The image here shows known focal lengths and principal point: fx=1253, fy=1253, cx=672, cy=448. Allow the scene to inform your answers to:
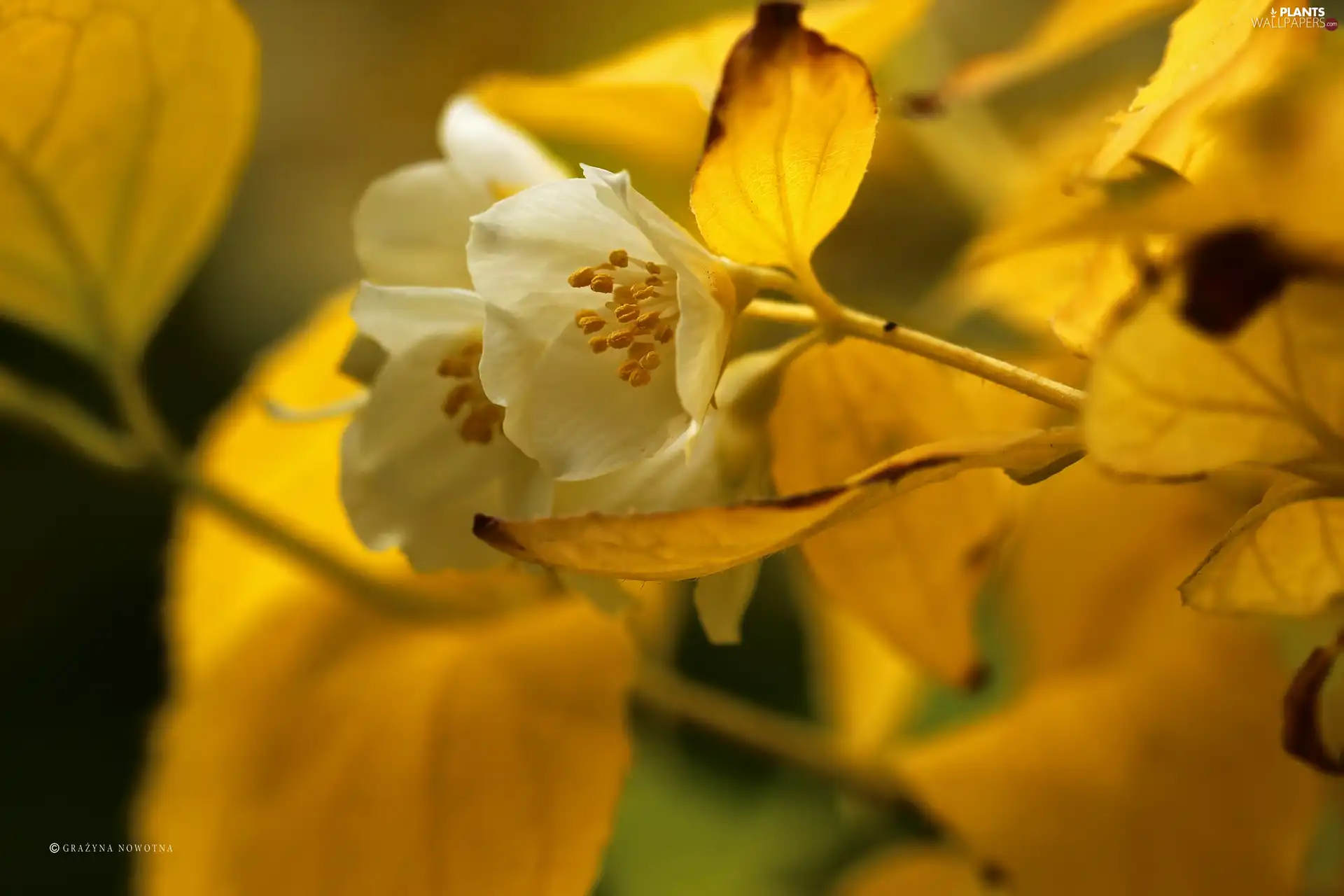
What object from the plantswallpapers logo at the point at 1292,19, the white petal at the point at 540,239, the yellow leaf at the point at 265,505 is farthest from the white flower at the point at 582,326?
the yellow leaf at the point at 265,505

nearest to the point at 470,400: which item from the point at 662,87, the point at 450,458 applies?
the point at 450,458

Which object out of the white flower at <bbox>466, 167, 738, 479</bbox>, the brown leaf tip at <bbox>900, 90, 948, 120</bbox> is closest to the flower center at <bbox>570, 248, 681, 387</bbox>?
the white flower at <bbox>466, 167, 738, 479</bbox>

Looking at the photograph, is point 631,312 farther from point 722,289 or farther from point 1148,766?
point 1148,766

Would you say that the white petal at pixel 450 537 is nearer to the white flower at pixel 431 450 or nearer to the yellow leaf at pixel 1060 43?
the white flower at pixel 431 450

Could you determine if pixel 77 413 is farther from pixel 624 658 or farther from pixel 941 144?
pixel 941 144

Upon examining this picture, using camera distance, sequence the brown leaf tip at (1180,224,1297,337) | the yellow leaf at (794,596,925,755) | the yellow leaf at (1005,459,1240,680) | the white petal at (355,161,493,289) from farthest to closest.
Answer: the yellow leaf at (794,596,925,755) → the yellow leaf at (1005,459,1240,680) → the white petal at (355,161,493,289) → the brown leaf tip at (1180,224,1297,337)

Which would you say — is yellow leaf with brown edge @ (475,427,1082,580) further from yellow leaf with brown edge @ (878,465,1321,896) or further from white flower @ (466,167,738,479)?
yellow leaf with brown edge @ (878,465,1321,896)
